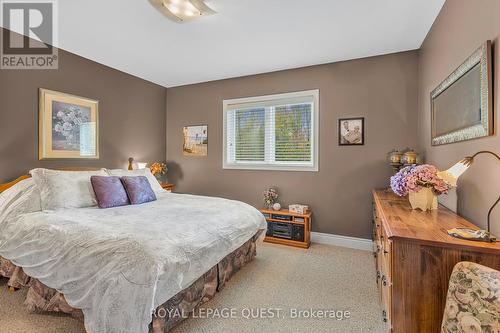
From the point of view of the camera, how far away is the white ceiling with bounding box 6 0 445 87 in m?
2.27

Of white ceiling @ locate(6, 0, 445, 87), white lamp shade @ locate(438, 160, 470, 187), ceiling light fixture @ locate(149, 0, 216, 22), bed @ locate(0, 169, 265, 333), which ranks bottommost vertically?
bed @ locate(0, 169, 265, 333)

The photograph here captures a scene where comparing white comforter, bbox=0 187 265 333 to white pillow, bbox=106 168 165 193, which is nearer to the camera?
white comforter, bbox=0 187 265 333

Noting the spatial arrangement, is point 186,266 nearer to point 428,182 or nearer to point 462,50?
point 428,182

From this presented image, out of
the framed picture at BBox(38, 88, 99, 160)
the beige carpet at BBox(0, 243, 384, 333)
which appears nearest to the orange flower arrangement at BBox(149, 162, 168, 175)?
the framed picture at BBox(38, 88, 99, 160)

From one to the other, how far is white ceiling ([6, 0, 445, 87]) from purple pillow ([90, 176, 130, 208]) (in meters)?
1.63

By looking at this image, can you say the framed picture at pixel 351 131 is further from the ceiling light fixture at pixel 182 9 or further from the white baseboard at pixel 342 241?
the ceiling light fixture at pixel 182 9

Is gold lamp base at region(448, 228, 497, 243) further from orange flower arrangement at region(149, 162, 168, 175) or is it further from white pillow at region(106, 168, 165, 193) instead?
orange flower arrangement at region(149, 162, 168, 175)

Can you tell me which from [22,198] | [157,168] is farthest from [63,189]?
[157,168]

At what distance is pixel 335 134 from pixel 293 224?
142 centimetres

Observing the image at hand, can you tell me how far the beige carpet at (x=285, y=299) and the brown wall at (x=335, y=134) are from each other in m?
0.75

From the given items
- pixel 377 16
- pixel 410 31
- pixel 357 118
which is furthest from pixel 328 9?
pixel 357 118

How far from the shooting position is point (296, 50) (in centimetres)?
315

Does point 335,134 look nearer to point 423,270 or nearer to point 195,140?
point 195,140

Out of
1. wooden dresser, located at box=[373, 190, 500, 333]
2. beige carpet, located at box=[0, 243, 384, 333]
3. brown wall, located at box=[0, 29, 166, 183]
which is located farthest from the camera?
brown wall, located at box=[0, 29, 166, 183]
